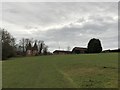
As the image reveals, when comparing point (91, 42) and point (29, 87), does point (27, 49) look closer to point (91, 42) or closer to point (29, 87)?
point (91, 42)

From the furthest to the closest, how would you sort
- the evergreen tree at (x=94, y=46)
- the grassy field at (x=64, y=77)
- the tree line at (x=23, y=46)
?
the evergreen tree at (x=94, y=46)
the tree line at (x=23, y=46)
the grassy field at (x=64, y=77)

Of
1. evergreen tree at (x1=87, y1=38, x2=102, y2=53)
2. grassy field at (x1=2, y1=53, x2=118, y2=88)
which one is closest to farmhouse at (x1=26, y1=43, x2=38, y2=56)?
evergreen tree at (x1=87, y1=38, x2=102, y2=53)

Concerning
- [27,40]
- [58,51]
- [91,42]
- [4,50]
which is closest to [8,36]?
[4,50]

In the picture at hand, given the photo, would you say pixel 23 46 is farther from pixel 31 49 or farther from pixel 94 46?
pixel 94 46

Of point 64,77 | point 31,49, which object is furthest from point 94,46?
point 64,77

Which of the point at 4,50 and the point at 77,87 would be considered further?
the point at 4,50

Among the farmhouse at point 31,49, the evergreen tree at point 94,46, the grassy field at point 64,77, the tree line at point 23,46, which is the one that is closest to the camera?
the grassy field at point 64,77

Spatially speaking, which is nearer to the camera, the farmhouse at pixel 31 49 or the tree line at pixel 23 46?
the tree line at pixel 23 46

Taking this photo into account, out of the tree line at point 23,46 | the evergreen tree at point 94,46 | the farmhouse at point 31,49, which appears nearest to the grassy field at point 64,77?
the tree line at point 23,46

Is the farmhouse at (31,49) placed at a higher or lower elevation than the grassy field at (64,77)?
higher

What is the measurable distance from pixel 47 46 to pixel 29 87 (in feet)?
383

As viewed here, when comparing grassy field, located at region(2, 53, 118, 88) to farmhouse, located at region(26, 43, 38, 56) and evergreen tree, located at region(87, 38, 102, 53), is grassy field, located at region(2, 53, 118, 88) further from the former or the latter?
farmhouse, located at region(26, 43, 38, 56)

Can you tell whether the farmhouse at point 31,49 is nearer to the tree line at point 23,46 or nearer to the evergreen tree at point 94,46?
the tree line at point 23,46

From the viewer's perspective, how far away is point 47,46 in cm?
12975
